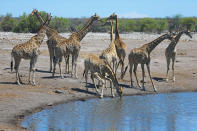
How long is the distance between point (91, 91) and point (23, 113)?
3989 mm

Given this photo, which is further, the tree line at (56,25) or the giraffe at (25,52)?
the tree line at (56,25)

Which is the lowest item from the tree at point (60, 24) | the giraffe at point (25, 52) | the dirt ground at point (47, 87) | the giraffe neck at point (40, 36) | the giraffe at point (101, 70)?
the dirt ground at point (47, 87)

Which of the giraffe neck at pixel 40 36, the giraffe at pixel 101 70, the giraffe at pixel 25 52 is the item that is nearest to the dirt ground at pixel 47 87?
the giraffe at pixel 101 70

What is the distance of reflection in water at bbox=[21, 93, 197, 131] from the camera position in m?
12.1

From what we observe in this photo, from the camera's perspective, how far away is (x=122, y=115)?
13.6 meters

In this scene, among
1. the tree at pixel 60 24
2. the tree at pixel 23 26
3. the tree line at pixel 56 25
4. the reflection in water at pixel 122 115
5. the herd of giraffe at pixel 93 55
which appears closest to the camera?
the reflection in water at pixel 122 115

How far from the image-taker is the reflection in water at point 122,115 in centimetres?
1215

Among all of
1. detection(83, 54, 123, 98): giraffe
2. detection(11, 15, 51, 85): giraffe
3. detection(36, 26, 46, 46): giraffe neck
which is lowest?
detection(83, 54, 123, 98): giraffe

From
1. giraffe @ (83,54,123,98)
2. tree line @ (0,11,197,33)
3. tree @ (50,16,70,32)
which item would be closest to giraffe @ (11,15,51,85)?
giraffe @ (83,54,123,98)

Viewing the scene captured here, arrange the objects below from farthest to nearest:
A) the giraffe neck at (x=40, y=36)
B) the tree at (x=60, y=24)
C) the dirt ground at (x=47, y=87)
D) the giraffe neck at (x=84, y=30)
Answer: the tree at (x=60, y=24), the giraffe neck at (x=84, y=30), the giraffe neck at (x=40, y=36), the dirt ground at (x=47, y=87)

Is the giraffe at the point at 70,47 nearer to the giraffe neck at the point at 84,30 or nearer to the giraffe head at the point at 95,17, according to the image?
the giraffe neck at the point at 84,30

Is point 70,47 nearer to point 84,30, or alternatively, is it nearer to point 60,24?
point 84,30

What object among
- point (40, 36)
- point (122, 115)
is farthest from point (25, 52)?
point (122, 115)

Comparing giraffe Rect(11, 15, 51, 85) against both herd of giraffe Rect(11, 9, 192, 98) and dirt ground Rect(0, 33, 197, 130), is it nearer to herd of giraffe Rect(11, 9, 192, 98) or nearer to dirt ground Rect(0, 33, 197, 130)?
herd of giraffe Rect(11, 9, 192, 98)
